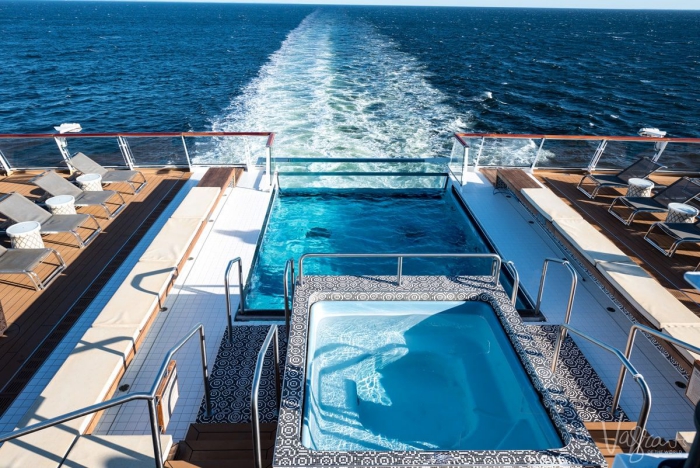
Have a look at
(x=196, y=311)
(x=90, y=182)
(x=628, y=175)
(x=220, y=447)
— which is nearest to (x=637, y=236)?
(x=628, y=175)

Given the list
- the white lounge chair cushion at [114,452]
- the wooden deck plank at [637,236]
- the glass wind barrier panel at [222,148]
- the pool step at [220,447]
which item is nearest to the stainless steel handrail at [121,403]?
the white lounge chair cushion at [114,452]

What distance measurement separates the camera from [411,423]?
438cm

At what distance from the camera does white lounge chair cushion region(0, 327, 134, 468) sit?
3.22m

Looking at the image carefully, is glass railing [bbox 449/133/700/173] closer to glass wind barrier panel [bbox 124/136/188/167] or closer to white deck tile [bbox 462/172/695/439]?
white deck tile [bbox 462/172/695/439]

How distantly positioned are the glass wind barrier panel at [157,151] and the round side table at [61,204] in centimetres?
213

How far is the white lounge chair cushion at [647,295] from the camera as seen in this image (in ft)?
15.5

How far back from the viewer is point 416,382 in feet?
15.8

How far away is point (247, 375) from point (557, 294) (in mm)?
4041

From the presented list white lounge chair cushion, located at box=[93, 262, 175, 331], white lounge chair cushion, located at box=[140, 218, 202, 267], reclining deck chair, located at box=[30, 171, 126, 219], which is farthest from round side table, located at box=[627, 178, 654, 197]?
reclining deck chair, located at box=[30, 171, 126, 219]

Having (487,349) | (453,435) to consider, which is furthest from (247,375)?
(487,349)

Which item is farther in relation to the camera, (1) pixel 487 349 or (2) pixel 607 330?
(2) pixel 607 330

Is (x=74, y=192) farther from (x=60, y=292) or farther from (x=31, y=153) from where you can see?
(x=60, y=292)

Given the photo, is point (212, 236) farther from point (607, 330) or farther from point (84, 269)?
point (607, 330)

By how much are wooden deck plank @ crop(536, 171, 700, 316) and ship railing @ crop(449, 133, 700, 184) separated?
29 cm
